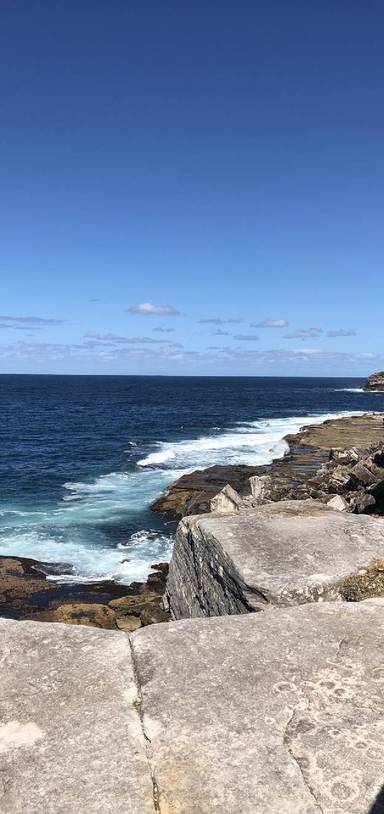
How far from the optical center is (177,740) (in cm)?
412

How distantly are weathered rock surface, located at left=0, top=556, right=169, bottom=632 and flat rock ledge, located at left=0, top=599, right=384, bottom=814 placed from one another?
1316 cm

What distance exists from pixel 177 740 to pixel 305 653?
1.58 metres

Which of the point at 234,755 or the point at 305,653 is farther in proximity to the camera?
the point at 305,653

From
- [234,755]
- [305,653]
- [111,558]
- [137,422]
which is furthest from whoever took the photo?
[137,422]

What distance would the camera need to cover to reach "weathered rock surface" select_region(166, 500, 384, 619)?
725 centimetres

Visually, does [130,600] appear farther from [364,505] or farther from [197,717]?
[197,717]

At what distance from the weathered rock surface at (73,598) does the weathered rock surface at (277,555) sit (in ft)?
29.5

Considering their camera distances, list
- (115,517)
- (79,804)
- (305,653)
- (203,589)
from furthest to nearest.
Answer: (115,517) → (203,589) → (305,653) → (79,804)

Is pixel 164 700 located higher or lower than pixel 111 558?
higher

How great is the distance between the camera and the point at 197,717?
4355 millimetres

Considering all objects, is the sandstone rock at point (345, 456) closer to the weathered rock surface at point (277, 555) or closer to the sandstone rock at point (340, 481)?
the sandstone rock at point (340, 481)

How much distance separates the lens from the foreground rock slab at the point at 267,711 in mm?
3668

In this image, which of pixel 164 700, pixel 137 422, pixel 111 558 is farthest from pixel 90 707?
pixel 137 422

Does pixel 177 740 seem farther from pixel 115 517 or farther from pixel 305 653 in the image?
pixel 115 517
